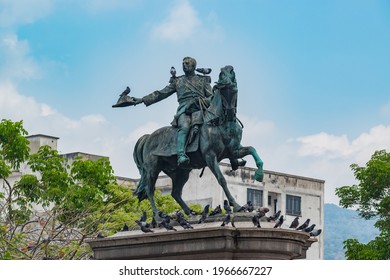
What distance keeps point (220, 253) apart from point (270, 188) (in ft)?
137

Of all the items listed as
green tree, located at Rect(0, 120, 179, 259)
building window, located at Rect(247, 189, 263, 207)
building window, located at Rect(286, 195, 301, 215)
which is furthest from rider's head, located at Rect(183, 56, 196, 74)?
building window, located at Rect(286, 195, 301, 215)

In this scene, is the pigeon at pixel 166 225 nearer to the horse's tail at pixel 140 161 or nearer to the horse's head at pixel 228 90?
the horse's tail at pixel 140 161

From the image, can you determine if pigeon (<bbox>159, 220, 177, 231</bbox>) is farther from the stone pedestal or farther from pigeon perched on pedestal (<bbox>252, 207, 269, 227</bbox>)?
pigeon perched on pedestal (<bbox>252, 207, 269, 227</bbox>)

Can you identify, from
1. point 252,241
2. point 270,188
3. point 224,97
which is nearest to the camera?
point 252,241

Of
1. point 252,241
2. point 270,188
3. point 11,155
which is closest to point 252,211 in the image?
point 252,241

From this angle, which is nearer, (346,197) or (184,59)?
(184,59)

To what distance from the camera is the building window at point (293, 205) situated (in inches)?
2542

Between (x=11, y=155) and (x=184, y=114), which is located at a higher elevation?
(x=11, y=155)

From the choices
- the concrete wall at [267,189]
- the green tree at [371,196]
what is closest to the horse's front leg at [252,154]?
the green tree at [371,196]

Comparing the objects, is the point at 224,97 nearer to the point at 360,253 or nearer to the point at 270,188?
the point at 360,253

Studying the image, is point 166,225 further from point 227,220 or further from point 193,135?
point 193,135

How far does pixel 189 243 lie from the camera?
2223 centimetres

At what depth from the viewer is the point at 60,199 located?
41.2 m

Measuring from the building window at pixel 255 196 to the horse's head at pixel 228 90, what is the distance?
3848cm
